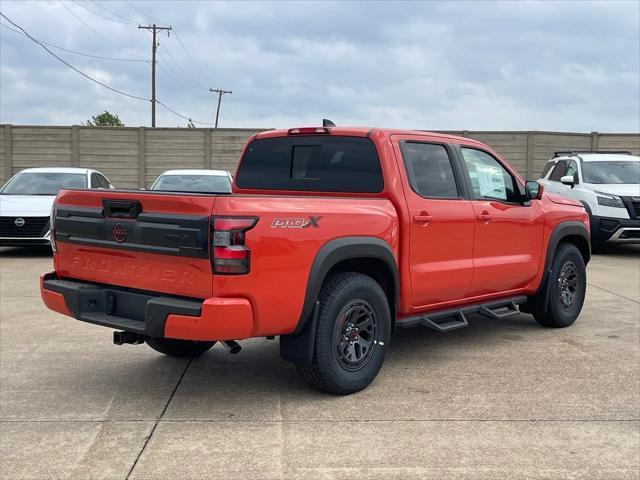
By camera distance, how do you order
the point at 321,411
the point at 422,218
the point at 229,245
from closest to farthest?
the point at 229,245 < the point at 321,411 < the point at 422,218

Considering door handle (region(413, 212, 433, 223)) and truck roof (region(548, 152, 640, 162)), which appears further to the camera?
truck roof (region(548, 152, 640, 162))

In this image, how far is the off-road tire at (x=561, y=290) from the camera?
6.58 metres

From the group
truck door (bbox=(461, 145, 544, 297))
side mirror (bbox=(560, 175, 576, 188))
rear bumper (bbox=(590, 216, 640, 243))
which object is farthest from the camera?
side mirror (bbox=(560, 175, 576, 188))

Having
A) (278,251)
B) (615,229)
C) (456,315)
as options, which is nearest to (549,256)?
(456,315)

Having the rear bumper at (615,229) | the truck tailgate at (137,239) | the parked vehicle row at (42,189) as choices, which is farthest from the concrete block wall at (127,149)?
the truck tailgate at (137,239)

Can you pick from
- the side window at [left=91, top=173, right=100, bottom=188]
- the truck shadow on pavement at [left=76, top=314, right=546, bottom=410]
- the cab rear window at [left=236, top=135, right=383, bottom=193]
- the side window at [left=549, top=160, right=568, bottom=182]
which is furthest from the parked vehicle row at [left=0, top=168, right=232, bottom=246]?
the side window at [left=549, top=160, right=568, bottom=182]

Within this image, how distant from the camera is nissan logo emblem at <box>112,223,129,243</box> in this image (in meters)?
4.18

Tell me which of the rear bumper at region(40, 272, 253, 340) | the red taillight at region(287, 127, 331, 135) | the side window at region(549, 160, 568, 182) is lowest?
the rear bumper at region(40, 272, 253, 340)

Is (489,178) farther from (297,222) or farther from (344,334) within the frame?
(297,222)

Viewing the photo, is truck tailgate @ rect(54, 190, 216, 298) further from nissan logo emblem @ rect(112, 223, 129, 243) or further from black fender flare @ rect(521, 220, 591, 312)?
black fender flare @ rect(521, 220, 591, 312)

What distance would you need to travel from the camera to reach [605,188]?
42.7 ft

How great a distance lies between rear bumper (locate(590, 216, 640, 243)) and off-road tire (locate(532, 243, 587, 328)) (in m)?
6.26

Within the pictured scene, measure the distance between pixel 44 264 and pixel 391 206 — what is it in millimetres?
8317

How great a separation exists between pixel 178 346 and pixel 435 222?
225cm
